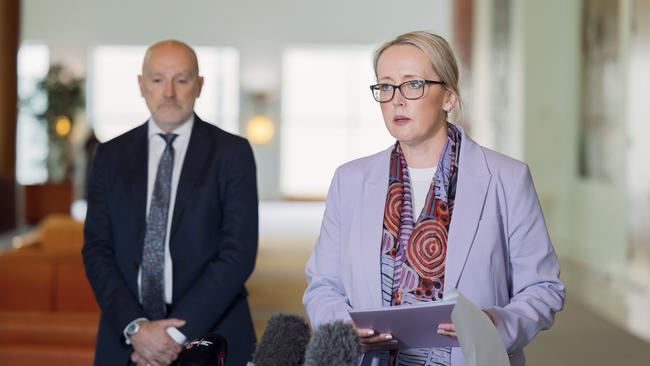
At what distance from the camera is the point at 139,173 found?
344 centimetres

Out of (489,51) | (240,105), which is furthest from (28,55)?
(489,51)

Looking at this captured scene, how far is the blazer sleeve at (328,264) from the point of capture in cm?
267

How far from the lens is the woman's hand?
7.83ft

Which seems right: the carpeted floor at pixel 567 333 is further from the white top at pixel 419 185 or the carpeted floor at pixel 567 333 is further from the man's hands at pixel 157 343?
the white top at pixel 419 185

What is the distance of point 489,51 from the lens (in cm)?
1972

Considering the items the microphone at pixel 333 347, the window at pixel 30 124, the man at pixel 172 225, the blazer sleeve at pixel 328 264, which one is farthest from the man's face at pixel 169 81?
the window at pixel 30 124

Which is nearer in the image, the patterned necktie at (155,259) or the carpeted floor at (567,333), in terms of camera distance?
the patterned necktie at (155,259)

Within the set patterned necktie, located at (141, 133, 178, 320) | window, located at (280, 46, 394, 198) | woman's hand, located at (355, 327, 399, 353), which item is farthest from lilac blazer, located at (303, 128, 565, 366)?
window, located at (280, 46, 394, 198)

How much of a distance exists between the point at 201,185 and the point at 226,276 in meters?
0.30

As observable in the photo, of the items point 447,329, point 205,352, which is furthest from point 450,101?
point 205,352

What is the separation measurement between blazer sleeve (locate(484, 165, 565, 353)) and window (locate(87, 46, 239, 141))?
2476 centimetres

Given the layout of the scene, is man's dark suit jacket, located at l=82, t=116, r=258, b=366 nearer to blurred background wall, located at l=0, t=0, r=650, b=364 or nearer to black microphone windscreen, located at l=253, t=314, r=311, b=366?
blurred background wall, located at l=0, t=0, r=650, b=364

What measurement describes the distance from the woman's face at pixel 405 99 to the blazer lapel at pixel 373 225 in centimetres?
15

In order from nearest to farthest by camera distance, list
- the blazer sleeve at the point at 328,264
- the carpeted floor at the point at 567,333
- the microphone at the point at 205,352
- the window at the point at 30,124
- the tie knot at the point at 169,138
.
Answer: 1. the microphone at the point at 205,352
2. the blazer sleeve at the point at 328,264
3. the tie knot at the point at 169,138
4. the carpeted floor at the point at 567,333
5. the window at the point at 30,124
